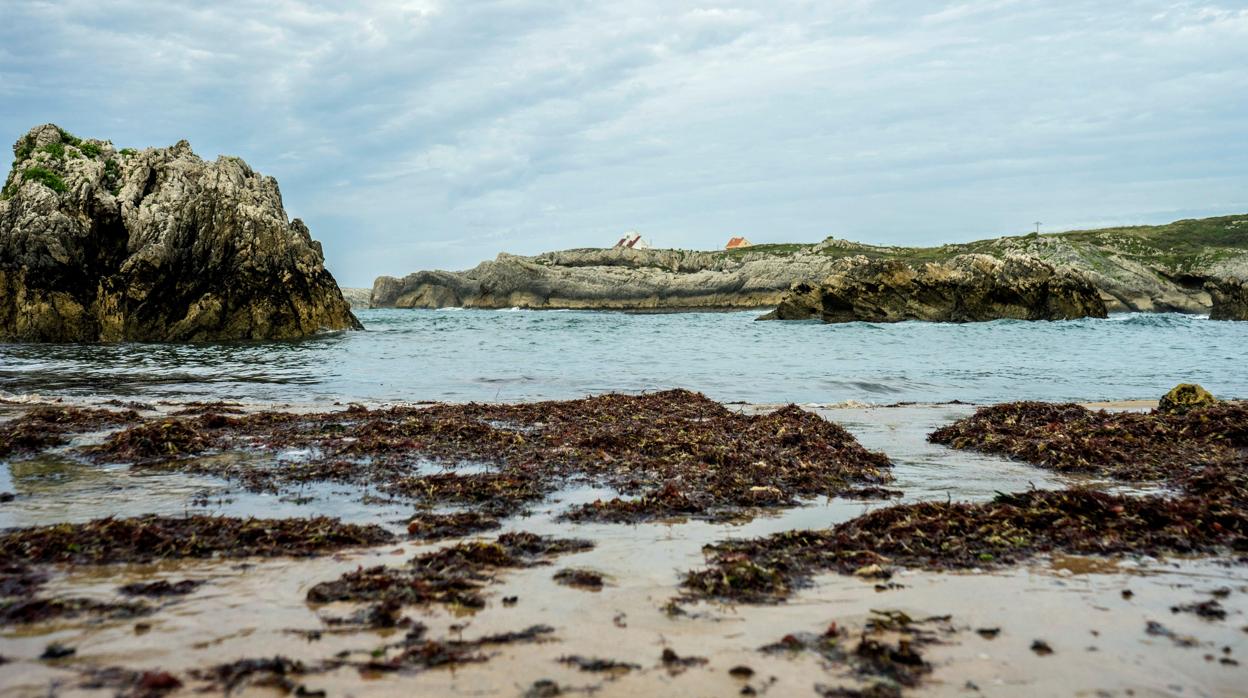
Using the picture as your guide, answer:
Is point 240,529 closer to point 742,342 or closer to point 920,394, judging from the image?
point 920,394

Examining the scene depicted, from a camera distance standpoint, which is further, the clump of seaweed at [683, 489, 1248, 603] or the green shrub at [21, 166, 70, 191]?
the green shrub at [21, 166, 70, 191]

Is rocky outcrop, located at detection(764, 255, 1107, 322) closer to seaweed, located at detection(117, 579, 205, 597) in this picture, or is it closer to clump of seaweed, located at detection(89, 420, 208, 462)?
clump of seaweed, located at detection(89, 420, 208, 462)

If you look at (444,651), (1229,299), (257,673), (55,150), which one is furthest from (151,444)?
(1229,299)

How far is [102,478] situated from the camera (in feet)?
25.1

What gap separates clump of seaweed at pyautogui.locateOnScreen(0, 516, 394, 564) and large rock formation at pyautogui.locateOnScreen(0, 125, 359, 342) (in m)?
32.3

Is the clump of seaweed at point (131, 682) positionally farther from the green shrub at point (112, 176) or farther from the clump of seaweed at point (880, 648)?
the green shrub at point (112, 176)

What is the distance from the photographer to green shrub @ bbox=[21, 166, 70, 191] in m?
35.0

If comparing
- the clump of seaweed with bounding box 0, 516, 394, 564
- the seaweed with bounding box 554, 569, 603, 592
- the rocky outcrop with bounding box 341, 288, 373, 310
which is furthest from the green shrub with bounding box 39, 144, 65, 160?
the rocky outcrop with bounding box 341, 288, 373, 310

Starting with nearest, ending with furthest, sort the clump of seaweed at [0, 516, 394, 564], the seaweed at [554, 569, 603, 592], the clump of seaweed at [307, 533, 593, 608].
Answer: the clump of seaweed at [307, 533, 593, 608] → the seaweed at [554, 569, 603, 592] → the clump of seaweed at [0, 516, 394, 564]

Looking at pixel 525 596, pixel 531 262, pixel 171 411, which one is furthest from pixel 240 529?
pixel 531 262

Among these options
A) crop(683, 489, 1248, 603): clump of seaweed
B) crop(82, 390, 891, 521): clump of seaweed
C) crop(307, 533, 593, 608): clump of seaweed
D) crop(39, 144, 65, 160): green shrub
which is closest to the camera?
crop(307, 533, 593, 608): clump of seaweed

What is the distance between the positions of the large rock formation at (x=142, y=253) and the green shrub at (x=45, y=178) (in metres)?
0.06

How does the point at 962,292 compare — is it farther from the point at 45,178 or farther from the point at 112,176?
the point at 45,178

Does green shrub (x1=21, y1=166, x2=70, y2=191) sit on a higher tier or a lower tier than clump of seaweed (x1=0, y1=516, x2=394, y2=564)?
higher
